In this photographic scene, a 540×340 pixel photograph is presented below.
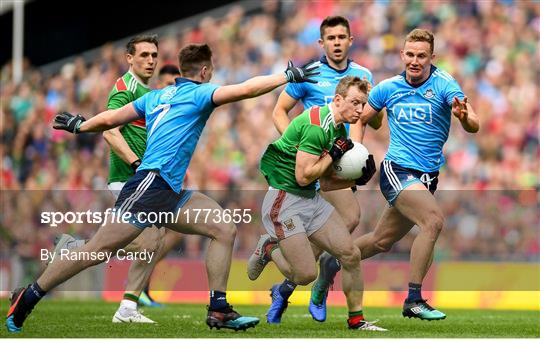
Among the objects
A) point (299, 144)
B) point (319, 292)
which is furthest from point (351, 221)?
A: point (299, 144)

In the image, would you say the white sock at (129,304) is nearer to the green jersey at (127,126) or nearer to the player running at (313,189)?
the green jersey at (127,126)

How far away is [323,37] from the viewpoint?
13.1m

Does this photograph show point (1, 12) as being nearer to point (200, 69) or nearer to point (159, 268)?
point (159, 268)

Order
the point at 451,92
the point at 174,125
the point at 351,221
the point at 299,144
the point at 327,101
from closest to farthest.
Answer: the point at 174,125 → the point at 299,144 → the point at 451,92 → the point at 351,221 → the point at 327,101

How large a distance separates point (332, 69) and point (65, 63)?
13490mm

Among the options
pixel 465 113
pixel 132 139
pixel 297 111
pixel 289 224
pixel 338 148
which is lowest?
pixel 289 224

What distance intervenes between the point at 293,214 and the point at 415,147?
1.45 metres

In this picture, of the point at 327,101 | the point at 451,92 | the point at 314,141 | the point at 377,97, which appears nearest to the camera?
the point at 314,141

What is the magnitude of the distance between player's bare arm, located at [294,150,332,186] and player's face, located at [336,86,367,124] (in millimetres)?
399

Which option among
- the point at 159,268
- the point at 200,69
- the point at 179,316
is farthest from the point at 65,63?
the point at 200,69

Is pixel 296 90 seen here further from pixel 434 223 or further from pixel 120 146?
pixel 434 223

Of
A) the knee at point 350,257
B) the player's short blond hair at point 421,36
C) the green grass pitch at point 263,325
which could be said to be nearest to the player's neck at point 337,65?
the player's short blond hair at point 421,36

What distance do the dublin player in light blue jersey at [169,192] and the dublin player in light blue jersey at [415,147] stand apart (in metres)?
1.78

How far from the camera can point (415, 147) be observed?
12336 millimetres
